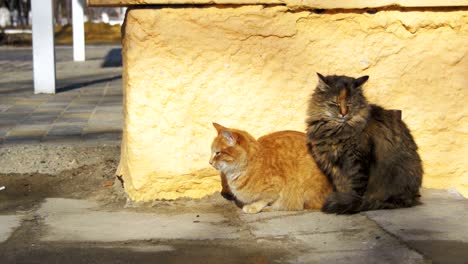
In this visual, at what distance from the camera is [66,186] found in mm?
6605

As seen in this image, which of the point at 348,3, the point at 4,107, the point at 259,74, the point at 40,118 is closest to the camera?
the point at 348,3

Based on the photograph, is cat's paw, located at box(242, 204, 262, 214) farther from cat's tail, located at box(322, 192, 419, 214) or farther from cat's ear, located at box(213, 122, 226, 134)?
cat's ear, located at box(213, 122, 226, 134)

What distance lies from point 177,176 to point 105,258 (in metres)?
1.57

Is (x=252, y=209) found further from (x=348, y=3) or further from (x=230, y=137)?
(x=348, y=3)

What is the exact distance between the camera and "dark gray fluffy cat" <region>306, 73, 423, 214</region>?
17.7ft

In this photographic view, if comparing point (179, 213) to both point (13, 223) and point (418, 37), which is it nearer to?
point (13, 223)

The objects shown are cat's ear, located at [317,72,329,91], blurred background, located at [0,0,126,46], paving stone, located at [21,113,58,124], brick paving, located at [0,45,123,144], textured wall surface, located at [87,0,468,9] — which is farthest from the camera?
blurred background, located at [0,0,126,46]

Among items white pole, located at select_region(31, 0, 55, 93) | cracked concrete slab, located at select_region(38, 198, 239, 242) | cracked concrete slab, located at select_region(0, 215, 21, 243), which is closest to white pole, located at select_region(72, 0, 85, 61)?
white pole, located at select_region(31, 0, 55, 93)

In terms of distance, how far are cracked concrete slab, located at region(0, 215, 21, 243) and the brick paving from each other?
2661mm

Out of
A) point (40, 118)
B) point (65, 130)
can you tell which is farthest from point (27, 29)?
point (65, 130)

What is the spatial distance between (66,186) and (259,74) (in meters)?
2.01

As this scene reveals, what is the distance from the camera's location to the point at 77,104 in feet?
37.2

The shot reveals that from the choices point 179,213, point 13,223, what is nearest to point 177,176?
point 179,213

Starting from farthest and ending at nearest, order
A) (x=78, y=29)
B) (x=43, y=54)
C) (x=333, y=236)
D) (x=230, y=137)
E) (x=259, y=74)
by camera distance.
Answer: (x=78, y=29)
(x=43, y=54)
(x=259, y=74)
(x=230, y=137)
(x=333, y=236)
